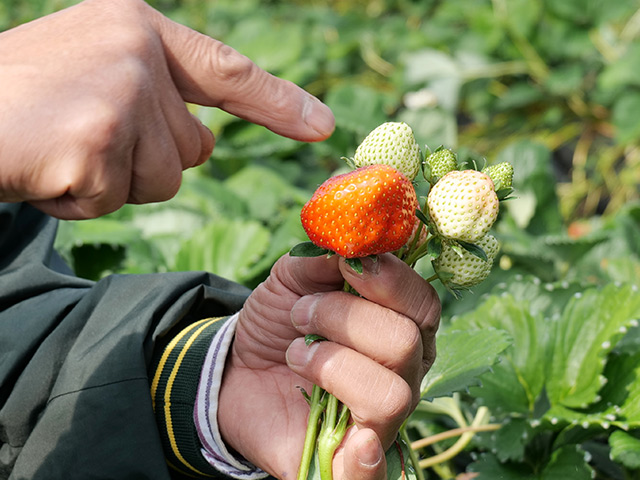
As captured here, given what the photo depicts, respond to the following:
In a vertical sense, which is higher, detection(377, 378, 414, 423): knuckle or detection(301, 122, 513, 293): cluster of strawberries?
detection(301, 122, 513, 293): cluster of strawberries

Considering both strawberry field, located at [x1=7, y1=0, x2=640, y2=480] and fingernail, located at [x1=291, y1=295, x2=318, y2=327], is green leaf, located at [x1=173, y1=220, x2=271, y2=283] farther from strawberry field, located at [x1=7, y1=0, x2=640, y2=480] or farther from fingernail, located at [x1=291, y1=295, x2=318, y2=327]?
fingernail, located at [x1=291, y1=295, x2=318, y2=327]

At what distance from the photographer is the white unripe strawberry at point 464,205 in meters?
0.59

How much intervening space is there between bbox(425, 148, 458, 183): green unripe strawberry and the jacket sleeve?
15.4 inches

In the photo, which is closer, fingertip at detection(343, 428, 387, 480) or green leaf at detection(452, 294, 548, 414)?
fingertip at detection(343, 428, 387, 480)

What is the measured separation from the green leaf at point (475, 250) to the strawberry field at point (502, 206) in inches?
3.4

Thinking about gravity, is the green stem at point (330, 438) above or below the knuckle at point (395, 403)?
below

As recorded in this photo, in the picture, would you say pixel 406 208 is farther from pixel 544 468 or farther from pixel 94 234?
pixel 94 234

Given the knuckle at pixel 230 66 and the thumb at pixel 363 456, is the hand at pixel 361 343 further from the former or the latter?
the knuckle at pixel 230 66

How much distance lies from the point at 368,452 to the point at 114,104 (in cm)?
38

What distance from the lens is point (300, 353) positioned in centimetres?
71

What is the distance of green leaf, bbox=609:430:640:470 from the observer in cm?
79

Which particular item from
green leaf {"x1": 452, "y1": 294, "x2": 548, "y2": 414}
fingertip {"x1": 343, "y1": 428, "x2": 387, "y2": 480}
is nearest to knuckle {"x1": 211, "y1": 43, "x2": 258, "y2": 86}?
fingertip {"x1": 343, "y1": 428, "x2": 387, "y2": 480}

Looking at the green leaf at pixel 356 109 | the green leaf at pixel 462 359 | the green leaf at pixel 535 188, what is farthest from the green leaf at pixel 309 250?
the green leaf at pixel 356 109

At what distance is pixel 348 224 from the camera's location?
60 centimetres
